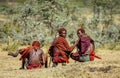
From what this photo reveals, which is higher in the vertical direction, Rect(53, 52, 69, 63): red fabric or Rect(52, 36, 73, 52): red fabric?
Rect(52, 36, 73, 52): red fabric

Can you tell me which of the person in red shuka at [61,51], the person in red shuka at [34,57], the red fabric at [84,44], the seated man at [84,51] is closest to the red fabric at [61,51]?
the person in red shuka at [61,51]

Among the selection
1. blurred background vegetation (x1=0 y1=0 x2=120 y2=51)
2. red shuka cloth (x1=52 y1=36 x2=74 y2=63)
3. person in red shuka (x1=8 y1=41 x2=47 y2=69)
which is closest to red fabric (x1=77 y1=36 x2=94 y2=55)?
red shuka cloth (x1=52 y1=36 x2=74 y2=63)

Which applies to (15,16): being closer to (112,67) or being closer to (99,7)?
(99,7)

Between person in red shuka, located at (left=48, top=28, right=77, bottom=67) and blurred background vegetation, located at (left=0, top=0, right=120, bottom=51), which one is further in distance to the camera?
blurred background vegetation, located at (left=0, top=0, right=120, bottom=51)

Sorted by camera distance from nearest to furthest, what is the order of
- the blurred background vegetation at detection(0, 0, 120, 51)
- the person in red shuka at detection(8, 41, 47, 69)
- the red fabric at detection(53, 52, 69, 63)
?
the person in red shuka at detection(8, 41, 47, 69)
the red fabric at detection(53, 52, 69, 63)
the blurred background vegetation at detection(0, 0, 120, 51)

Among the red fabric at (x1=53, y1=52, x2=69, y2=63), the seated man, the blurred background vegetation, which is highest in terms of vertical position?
the seated man

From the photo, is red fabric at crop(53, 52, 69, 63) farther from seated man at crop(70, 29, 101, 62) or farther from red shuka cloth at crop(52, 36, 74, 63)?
seated man at crop(70, 29, 101, 62)

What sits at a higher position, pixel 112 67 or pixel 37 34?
pixel 112 67

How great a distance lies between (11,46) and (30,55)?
695 cm

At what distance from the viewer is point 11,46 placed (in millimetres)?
18781

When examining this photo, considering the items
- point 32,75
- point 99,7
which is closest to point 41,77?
point 32,75

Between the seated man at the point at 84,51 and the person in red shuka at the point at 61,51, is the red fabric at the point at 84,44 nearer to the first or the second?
the seated man at the point at 84,51

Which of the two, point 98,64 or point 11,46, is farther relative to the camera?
point 11,46

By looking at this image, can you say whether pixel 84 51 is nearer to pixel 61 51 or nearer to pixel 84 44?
pixel 84 44
